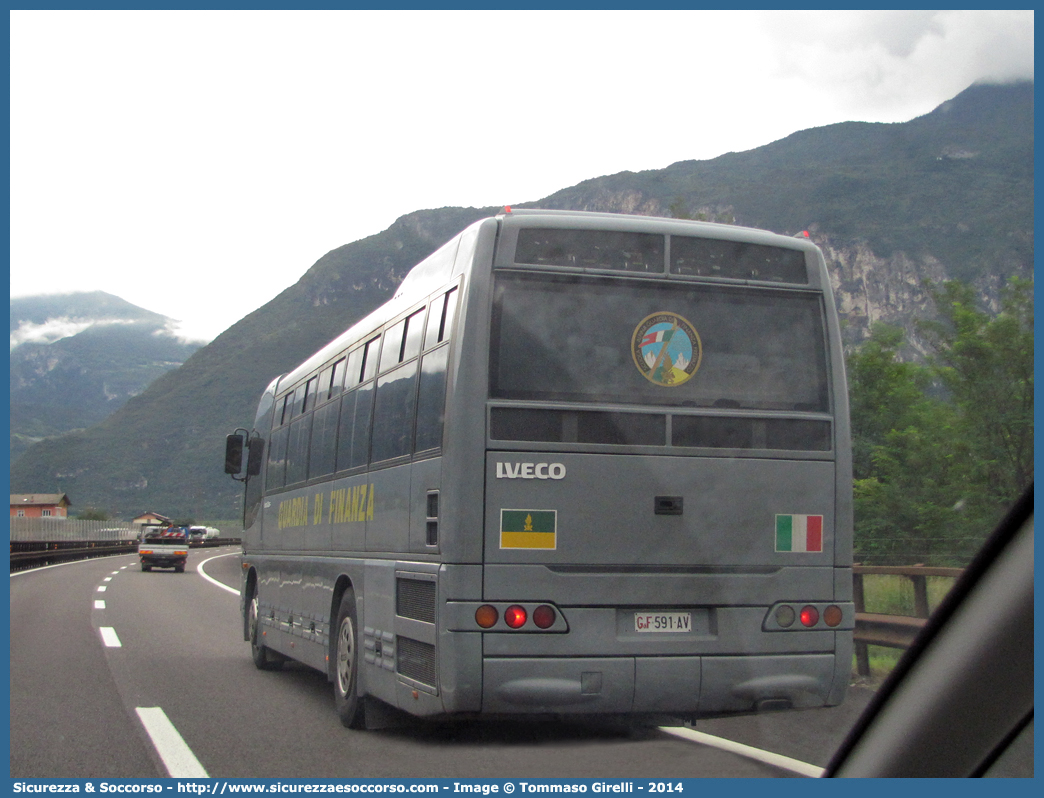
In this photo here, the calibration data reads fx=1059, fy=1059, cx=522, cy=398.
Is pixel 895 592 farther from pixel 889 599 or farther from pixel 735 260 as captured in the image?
pixel 735 260

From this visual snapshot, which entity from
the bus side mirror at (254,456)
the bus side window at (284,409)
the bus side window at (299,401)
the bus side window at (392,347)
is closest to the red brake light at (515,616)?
the bus side window at (392,347)

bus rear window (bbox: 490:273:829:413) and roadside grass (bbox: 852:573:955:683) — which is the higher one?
bus rear window (bbox: 490:273:829:413)

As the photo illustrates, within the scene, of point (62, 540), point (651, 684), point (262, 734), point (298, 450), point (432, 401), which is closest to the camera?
point (651, 684)

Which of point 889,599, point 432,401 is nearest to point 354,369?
point 432,401

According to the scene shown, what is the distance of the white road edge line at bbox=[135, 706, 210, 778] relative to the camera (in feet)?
20.0

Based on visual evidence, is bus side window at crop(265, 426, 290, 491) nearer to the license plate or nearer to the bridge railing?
the license plate

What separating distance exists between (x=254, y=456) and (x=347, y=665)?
19.9 ft

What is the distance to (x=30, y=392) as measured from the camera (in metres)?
7.88

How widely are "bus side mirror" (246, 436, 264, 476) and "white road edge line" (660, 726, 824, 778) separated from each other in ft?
25.9

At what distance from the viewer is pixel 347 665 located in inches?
314

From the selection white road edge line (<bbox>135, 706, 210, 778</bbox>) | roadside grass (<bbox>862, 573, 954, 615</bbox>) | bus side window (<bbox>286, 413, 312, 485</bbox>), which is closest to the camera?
roadside grass (<bbox>862, 573, 954, 615</bbox>)

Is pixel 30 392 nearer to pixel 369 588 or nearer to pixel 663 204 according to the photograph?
pixel 369 588

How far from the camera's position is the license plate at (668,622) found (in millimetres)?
5516

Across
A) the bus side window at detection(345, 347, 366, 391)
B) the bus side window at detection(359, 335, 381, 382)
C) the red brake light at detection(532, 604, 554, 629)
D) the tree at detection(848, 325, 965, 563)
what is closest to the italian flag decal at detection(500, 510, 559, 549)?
the red brake light at detection(532, 604, 554, 629)
